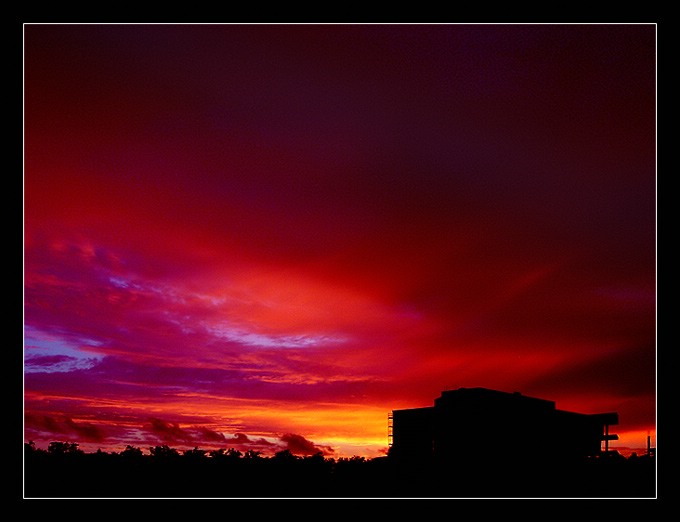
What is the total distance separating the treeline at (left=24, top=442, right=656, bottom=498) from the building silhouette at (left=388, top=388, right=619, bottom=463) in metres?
1.84

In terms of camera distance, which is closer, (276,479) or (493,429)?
(276,479)

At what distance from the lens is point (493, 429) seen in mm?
33844

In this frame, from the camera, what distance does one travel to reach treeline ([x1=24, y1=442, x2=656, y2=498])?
23328 millimetres

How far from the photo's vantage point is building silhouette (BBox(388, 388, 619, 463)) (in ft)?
111

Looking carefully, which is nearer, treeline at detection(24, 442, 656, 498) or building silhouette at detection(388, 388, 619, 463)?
treeline at detection(24, 442, 656, 498)

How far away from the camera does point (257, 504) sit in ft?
54.9

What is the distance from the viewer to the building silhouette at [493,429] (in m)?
33.9

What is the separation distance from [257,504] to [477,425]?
19.5 m

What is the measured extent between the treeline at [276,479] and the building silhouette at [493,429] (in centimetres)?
184

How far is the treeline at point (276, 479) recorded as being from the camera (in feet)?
76.5

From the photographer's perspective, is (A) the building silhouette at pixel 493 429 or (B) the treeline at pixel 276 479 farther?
(A) the building silhouette at pixel 493 429

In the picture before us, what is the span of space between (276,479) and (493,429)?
44.8 ft
